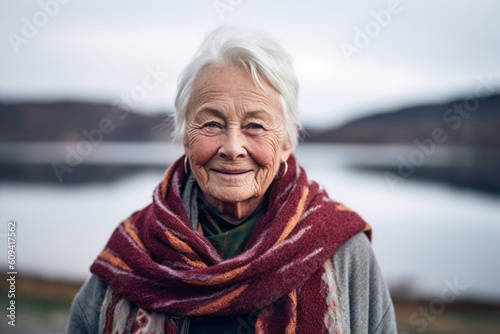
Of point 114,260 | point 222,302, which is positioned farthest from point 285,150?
point 114,260

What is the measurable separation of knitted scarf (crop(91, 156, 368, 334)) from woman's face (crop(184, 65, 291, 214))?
13 cm

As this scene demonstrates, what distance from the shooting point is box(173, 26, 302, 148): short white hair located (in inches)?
75.0

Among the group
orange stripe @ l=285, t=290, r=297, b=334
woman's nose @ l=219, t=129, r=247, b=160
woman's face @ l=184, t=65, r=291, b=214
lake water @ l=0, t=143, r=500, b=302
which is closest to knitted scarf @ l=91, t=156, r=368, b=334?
orange stripe @ l=285, t=290, r=297, b=334

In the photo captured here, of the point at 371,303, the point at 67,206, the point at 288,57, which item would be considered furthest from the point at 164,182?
the point at 67,206

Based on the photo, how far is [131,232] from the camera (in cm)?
215

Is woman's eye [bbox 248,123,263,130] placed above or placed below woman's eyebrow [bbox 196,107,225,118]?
below

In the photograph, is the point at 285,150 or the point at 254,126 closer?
the point at 254,126

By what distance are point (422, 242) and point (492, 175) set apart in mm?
14361

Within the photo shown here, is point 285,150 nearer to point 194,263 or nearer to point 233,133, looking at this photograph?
point 233,133

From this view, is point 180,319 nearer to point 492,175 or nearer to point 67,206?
point 67,206

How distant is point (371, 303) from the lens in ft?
6.64

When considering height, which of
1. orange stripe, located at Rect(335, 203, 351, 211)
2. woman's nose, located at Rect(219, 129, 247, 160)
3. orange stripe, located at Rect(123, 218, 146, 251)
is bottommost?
orange stripe, located at Rect(123, 218, 146, 251)

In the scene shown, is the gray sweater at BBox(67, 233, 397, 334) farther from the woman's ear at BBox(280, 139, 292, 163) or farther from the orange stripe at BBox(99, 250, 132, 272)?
the woman's ear at BBox(280, 139, 292, 163)

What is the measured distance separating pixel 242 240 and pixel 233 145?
0.34 meters
